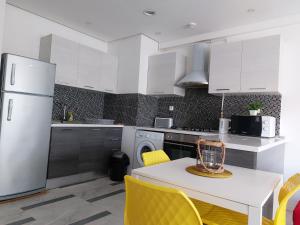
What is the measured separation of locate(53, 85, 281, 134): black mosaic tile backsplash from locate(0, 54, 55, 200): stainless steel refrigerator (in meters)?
0.96

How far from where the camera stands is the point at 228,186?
1.11 m

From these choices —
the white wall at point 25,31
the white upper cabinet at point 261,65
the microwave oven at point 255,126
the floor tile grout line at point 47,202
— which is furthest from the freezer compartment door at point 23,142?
the white upper cabinet at point 261,65

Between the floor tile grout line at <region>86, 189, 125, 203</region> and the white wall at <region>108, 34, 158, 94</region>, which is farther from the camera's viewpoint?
the white wall at <region>108, 34, 158, 94</region>

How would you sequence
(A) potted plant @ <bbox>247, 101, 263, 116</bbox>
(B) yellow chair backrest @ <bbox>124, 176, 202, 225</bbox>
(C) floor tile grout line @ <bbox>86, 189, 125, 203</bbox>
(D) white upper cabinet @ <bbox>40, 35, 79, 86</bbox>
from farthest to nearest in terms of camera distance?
(D) white upper cabinet @ <bbox>40, 35, 79, 86</bbox> < (A) potted plant @ <bbox>247, 101, 263, 116</bbox> < (C) floor tile grout line @ <bbox>86, 189, 125, 203</bbox> < (B) yellow chair backrest @ <bbox>124, 176, 202, 225</bbox>

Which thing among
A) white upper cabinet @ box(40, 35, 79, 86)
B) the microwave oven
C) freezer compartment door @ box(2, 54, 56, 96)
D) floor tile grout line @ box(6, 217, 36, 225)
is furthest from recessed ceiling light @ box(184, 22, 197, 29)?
floor tile grout line @ box(6, 217, 36, 225)

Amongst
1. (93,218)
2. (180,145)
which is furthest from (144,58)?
(93,218)

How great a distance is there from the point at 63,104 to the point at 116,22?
5.32ft

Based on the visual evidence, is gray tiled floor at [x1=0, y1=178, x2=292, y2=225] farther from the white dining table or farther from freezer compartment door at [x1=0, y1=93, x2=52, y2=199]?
the white dining table

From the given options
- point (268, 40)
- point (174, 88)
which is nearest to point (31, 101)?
point (174, 88)

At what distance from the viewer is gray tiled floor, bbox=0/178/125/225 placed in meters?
2.15

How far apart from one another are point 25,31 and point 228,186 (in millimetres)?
3564

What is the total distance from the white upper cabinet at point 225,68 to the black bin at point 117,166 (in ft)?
5.75

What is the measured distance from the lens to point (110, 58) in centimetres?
416

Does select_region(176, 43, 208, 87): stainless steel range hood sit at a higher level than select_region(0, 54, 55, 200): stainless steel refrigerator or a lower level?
higher
